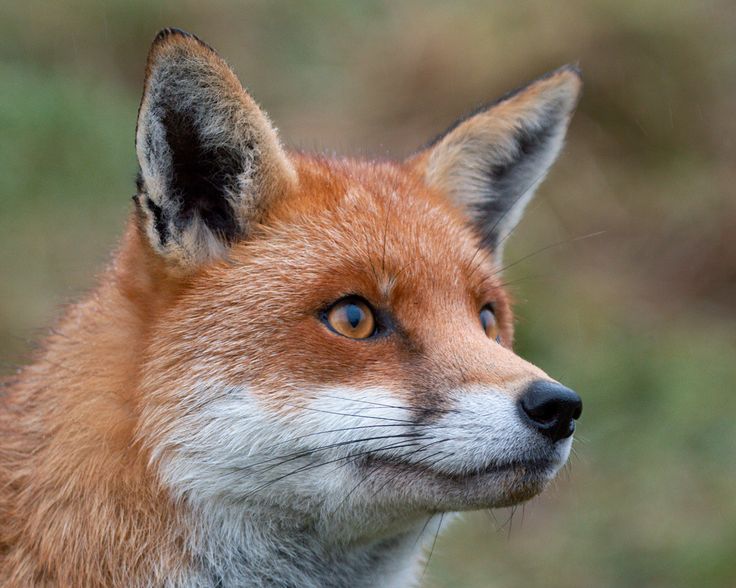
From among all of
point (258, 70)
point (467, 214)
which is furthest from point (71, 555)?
point (258, 70)

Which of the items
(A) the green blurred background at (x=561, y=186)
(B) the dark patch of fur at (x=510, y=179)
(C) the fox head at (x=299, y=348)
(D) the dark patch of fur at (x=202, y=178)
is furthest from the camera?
(A) the green blurred background at (x=561, y=186)

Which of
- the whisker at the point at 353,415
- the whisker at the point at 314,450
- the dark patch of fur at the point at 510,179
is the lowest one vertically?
the whisker at the point at 314,450

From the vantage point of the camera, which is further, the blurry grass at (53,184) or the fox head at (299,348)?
the blurry grass at (53,184)

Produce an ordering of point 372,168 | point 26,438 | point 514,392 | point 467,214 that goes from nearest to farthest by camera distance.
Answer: point 514,392 < point 26,438 < point 372,168 < point 467,214

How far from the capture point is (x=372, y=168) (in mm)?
5188

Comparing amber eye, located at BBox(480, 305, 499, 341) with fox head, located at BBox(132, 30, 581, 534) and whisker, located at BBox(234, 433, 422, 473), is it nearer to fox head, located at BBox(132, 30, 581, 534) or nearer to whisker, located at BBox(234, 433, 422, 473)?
fox head, located at BBox(132, 30, 581, 534)

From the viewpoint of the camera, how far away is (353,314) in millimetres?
4273

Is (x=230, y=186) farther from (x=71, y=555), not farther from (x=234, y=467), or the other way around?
(x=71, y=555)

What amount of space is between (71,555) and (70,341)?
1023mm

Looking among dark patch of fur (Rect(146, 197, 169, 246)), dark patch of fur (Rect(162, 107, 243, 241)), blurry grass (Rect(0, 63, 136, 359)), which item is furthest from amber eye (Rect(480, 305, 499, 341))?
blurry grass (Rect(0, 63, 136, 359))

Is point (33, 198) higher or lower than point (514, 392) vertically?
higher

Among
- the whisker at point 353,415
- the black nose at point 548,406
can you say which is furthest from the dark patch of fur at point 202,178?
the black nose at point 548,406

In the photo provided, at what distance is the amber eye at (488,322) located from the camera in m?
4.93

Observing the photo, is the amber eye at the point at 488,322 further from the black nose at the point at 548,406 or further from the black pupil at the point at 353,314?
the black nose at the point at 548,406
